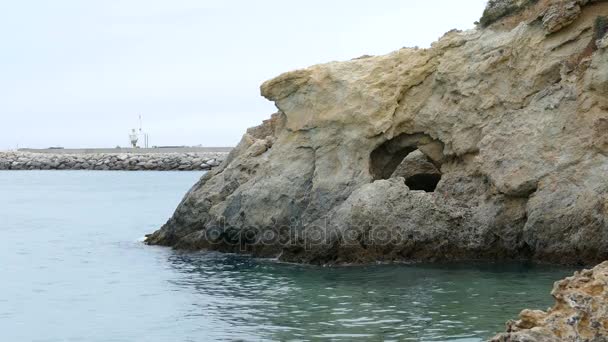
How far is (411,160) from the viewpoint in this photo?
1068 inches

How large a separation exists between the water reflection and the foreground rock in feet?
15.5

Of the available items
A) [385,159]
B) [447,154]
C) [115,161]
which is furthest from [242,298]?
[115,161]

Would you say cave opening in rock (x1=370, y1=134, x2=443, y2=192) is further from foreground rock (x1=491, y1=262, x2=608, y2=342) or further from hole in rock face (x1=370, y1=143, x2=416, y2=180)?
foreground rock (x1=491, y1=262, x2=608, y2=342)

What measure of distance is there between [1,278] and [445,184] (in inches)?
445

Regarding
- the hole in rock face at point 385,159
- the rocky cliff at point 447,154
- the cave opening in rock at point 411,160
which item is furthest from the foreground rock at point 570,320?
the hole in rock face at point 385,159

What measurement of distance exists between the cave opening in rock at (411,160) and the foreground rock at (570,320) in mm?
14111

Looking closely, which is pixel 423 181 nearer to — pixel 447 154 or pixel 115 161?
pixel 447 154

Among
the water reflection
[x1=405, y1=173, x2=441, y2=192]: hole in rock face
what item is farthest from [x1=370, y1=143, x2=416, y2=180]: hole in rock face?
the water reflection

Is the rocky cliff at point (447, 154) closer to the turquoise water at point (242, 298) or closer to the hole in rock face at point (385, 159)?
the hole in rock face at point (385, 159)

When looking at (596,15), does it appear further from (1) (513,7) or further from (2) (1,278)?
(2) (1,278)

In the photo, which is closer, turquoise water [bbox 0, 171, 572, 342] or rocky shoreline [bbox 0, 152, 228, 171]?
turquoise water [bbox 0, 171, 572, 342]

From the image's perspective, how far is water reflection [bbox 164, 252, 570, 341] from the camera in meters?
15.7

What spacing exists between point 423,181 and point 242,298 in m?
9.56

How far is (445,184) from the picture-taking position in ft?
75.9
